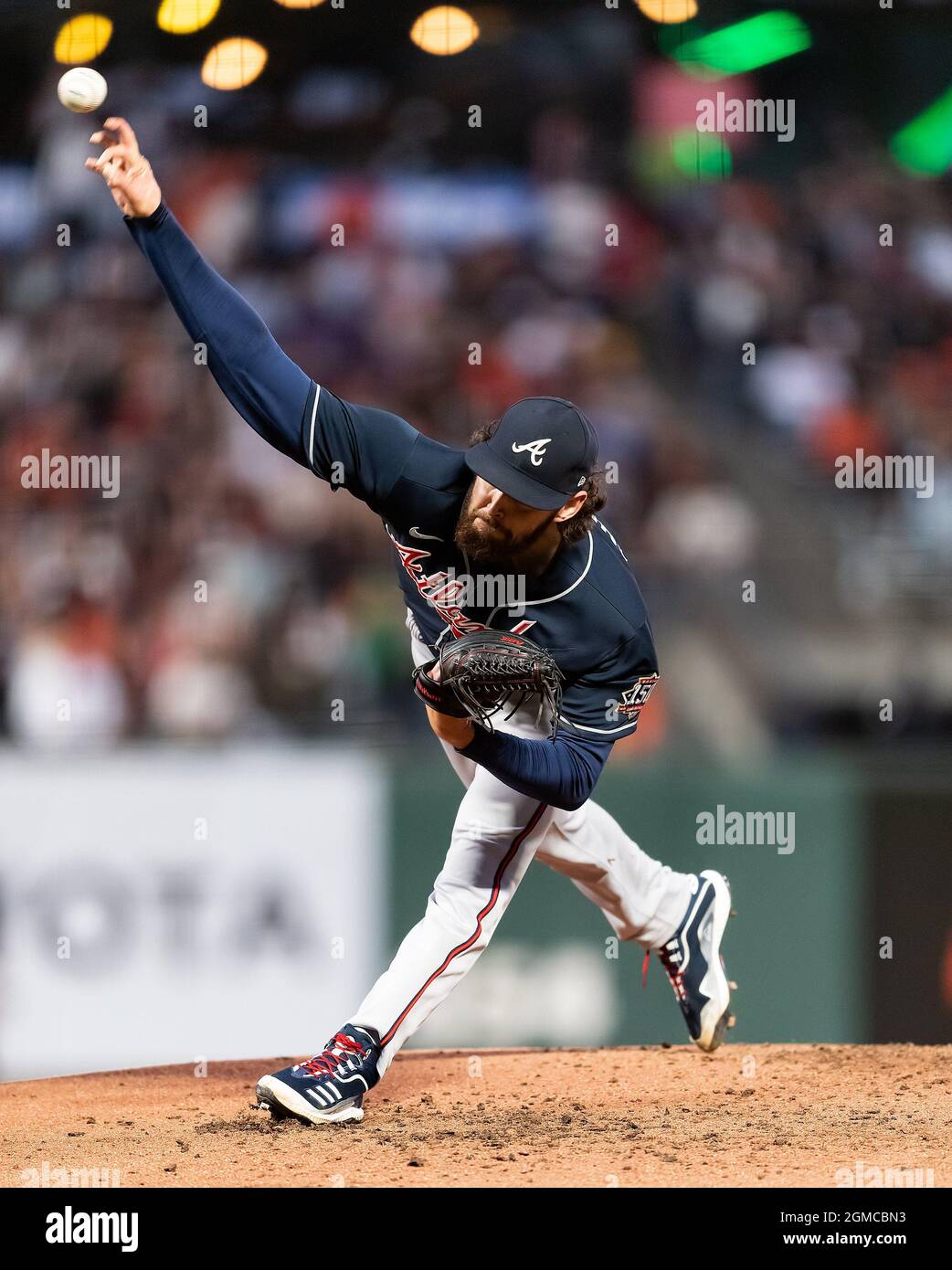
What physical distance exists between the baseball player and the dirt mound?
0.24 meters

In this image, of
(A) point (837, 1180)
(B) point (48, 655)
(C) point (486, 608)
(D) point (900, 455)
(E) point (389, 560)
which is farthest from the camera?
(D) point (900, 455)

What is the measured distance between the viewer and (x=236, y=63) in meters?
10.1

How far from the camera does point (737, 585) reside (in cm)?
769

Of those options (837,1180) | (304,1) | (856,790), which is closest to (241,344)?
(837,1180)

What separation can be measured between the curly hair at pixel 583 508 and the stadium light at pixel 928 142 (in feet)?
25.0

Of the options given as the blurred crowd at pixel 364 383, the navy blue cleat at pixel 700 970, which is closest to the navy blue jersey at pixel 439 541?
the navy blue cleat at pixel 700 970

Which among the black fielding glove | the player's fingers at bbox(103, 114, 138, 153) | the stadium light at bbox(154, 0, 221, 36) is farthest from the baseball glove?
the stadium light at bbox(154, 0, 221, 36)

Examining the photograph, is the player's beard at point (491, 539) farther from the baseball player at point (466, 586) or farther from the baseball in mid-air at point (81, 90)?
the baseball in mid-air at point (81, 90)

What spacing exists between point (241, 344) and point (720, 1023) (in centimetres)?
224

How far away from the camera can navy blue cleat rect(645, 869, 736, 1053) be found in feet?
14.7

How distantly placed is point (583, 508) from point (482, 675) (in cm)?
56

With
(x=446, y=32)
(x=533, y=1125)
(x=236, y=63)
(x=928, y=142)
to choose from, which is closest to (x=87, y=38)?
(x=236, y=63)

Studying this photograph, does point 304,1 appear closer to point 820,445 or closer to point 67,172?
point 67,172

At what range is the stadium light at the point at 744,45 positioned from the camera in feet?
33.3
